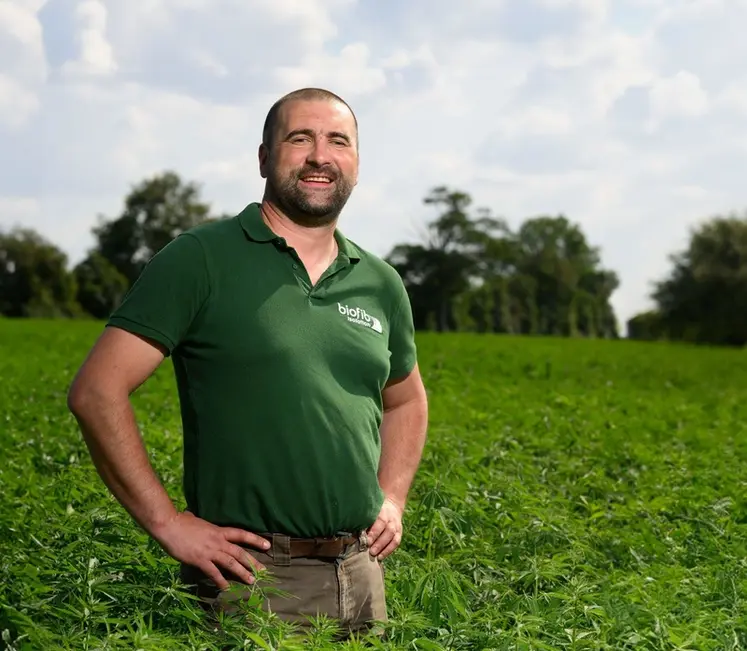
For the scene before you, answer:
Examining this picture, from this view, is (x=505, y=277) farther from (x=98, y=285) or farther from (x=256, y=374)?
(x=256, y=374)

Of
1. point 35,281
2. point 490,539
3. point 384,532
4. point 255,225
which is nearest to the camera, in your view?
point 255,225

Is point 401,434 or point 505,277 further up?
point 505,277

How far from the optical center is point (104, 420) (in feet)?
11.2

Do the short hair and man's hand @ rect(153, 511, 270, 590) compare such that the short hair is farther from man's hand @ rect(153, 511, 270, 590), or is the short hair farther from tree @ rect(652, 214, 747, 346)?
tree @ rect(652, 214, 747, 346)

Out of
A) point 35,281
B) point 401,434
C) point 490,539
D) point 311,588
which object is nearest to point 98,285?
point 35,281

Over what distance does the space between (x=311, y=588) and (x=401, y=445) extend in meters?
0.81

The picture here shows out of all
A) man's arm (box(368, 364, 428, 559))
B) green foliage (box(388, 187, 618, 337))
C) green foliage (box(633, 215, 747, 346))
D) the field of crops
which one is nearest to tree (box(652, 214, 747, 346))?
green foliage (box(633, 215, 747, 346))

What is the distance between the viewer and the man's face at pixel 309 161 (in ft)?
12.1

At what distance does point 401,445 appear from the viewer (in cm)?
429

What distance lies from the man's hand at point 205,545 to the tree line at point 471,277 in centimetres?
6639

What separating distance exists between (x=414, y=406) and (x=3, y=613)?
1.84 metres

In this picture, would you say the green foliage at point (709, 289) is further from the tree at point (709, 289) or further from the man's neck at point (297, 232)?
the man's neck at point (297, 232)

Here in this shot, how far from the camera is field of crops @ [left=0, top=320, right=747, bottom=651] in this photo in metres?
3.92

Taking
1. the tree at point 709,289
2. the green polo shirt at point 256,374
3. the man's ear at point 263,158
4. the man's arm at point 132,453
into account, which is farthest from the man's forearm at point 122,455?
the tree at point 709,289
